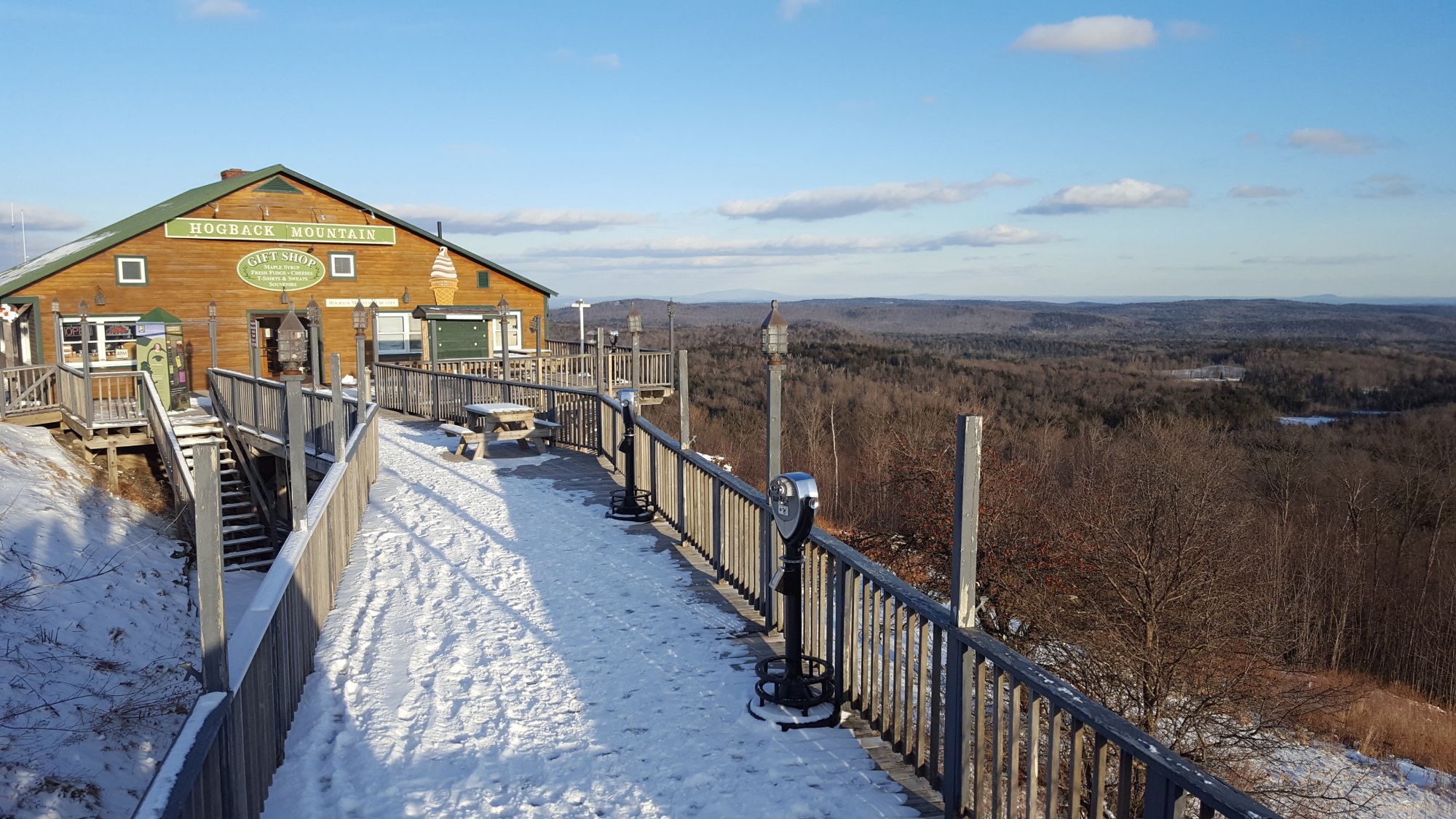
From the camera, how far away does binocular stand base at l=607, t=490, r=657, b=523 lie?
1073 cm

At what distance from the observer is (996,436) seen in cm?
4203

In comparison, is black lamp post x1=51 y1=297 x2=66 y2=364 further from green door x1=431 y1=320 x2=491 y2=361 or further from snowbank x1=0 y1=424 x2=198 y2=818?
green door x1=431 y1=320 x2=491 y2=361

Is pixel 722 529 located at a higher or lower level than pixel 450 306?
lower

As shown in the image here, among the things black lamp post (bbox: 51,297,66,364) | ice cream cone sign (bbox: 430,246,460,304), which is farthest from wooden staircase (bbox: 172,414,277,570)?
ice cream cone sign (bbox: 430,246,460,304)

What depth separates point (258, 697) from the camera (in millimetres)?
4281

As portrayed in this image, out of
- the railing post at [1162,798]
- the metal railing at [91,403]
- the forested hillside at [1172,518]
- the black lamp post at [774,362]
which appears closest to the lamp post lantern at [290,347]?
the black lamp post at [774,362]

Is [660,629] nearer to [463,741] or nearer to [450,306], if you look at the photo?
[463,741]

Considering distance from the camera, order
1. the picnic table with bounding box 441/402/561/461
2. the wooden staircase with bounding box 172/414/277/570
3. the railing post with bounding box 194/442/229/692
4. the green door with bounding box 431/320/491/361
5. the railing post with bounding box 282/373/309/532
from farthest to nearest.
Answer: the green door with bounding box 431/320/491/361, the wooden staircase with bounding box 172/414/277/570, the picnic table with bounding box 441/402/561/461, the railing post with bounding box 282/373/309/532, the railing post with bounding box 194/442/229/692

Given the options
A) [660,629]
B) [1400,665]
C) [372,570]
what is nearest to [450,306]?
[372,570]

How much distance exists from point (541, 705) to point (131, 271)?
25049 millimetres

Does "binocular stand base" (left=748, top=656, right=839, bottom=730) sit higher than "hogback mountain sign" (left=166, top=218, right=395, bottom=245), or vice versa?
"hogback mountain sign" (left=166, top=218, right=395, bottom=245)

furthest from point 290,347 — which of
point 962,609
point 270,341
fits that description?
→ point 270,341

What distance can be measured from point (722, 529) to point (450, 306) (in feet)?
76.2

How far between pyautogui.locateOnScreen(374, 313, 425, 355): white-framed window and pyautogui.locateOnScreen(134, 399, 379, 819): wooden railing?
74.2 feet
